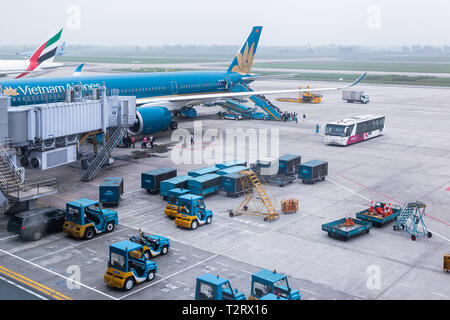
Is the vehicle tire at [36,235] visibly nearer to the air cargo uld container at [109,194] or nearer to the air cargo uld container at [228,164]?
the air cargo uld container at [109,194]

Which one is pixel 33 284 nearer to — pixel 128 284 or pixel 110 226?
pixel 128 284

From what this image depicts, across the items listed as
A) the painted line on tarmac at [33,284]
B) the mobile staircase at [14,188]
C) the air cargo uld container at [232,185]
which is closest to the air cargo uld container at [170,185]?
the air cargo uld container at [232,185]

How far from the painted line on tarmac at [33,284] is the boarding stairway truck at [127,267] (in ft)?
7.22

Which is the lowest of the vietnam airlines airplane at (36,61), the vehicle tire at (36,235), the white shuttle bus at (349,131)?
the vehicle tire at (36,235)

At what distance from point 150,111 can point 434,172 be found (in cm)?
2880

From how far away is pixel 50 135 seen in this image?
36.3 meters

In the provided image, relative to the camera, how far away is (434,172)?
45188 mm

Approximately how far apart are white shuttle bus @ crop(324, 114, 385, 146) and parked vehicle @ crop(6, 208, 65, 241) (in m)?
34.6

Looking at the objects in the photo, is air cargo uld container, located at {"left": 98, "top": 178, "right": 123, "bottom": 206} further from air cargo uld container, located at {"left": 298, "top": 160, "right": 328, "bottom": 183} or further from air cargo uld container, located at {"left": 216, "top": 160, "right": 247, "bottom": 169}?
air cargo uld container, located at {"left": 298, "top": 160, "right": 328, "bottom": 183}

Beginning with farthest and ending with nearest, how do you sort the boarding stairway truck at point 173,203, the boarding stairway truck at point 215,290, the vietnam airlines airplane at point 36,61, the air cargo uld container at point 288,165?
the vietnam airlines airplane at point 36,61 → the air cargo uld container at point 288,165 → the boarding stairway truck at point 173,203 → the boarding stairway truck at point 215,290

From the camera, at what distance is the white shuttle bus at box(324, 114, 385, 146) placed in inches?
2197

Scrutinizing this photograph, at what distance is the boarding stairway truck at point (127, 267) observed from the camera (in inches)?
888

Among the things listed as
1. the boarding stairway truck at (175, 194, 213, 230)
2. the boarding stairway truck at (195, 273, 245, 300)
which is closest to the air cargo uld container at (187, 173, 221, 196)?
the boarding stairway truck at (175, 194, 213, 230)
